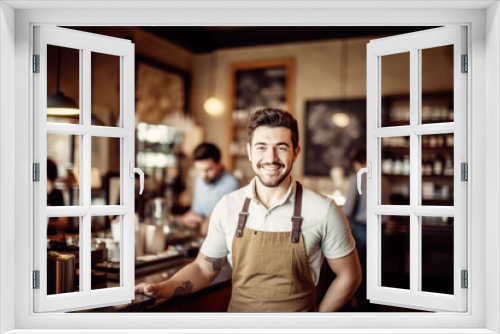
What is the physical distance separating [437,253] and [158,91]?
16.0 ft

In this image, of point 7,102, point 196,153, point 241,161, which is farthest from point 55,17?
point 241,161

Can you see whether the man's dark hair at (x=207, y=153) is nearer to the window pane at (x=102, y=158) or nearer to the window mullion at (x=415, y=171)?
the window pane at (x=102, y=158)

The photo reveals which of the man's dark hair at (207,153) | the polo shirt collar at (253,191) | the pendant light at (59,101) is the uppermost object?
the pendant light at (59,101)

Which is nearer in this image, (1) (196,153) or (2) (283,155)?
(2) (283,155)

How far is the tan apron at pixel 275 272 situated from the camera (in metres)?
2.90

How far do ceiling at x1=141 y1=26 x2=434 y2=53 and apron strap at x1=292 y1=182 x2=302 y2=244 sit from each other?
4.98 metres

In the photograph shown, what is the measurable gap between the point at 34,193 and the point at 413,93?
2155mm

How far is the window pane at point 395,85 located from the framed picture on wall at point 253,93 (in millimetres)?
1530

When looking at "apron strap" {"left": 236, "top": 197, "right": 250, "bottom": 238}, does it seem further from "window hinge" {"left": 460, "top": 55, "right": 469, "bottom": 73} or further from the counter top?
"window hinge" {"left": 460, "top": 55, "right": 469, "bottom": 73}

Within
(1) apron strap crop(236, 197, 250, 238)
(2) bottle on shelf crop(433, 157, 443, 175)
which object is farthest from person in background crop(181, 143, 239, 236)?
(2) bottle on shelf crop(433, 157, 443, 175)

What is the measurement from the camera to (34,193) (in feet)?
8.13

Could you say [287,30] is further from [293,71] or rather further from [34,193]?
[34,193]

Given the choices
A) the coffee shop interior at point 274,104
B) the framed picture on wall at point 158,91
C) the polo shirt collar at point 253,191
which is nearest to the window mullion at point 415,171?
the polo shirt collar at point 253,191

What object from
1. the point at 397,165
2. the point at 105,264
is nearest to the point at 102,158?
the point at 105,264
